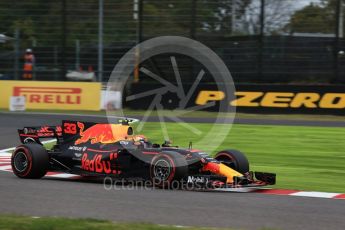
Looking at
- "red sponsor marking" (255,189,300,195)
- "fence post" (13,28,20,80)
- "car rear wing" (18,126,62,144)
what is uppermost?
"fence post" (13,28,20,80)

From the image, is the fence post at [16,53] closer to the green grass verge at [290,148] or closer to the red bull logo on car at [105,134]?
the green grass verge at [290,148]

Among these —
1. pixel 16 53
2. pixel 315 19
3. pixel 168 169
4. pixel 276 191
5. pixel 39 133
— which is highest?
pixel 315 19

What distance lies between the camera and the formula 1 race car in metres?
9.00

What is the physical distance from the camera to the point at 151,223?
6.60m

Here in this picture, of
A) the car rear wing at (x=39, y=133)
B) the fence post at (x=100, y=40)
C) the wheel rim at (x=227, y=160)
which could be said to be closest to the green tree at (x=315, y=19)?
the fence post at (x=100, y=40)

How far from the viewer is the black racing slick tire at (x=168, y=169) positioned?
8.85 m

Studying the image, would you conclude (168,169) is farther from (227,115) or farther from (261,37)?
(261,37)

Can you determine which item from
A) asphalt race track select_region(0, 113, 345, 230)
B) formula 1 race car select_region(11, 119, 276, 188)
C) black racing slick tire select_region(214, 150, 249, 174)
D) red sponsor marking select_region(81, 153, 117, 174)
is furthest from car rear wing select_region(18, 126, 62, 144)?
black racing slick tire select_region(214, 150, 249, 174)

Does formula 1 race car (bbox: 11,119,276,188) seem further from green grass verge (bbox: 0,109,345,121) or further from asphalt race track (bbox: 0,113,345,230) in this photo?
green grass verge (bbox: 0,109,345,121)

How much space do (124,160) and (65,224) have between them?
3251 mm

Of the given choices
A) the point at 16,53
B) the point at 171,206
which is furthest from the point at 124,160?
the point at 16,53

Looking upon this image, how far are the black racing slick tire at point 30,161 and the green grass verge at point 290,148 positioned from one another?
142 inches

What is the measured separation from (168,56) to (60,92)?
4573mm

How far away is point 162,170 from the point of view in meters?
9.05
